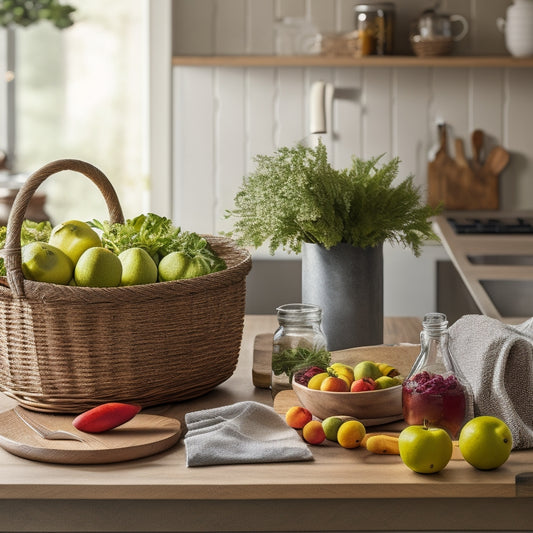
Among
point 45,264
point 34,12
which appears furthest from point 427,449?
point 34,12

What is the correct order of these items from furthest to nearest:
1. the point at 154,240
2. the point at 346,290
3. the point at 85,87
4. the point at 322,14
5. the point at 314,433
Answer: the point at 85,87 < the point at 322,14 < the point at 346,290 < the point at 154,240 < the point at 314,433

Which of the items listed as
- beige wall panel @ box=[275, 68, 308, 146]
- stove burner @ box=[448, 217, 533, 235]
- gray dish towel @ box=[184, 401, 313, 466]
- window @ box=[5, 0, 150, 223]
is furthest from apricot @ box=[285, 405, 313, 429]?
window @ box=[5, 0, 150, 223]

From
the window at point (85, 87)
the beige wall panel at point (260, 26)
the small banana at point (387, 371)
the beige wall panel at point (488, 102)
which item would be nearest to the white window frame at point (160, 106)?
the beige wall panel at point (260, 26)

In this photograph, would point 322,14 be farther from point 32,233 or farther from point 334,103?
point 32,233

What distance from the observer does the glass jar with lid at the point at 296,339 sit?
1.27m

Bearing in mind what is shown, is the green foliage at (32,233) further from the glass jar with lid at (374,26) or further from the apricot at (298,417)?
the glass jar with lid at (374,26)

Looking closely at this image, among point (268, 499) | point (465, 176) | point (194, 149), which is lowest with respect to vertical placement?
point (268, 499)

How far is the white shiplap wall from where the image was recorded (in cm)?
350

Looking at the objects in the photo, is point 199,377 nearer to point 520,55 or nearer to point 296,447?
point 296,447

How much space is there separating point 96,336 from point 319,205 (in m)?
0.41

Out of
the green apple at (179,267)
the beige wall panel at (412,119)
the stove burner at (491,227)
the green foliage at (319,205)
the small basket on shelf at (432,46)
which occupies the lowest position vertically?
the stove burner at (491,227)

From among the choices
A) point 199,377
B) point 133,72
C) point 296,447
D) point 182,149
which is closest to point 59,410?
point 199,377

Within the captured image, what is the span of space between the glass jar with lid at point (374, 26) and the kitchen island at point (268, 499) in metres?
2.61

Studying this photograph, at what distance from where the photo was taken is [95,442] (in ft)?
3.50
